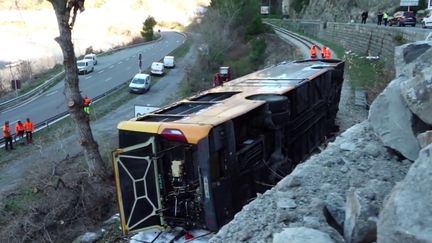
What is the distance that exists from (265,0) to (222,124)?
3170 inches

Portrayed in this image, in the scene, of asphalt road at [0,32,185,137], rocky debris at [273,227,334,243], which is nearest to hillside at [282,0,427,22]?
asphalt road at [0,32,185,137]

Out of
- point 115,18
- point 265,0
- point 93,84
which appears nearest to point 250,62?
point 93,84

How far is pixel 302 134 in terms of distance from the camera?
1145cm

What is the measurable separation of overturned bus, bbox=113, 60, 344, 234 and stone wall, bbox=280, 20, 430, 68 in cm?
1151

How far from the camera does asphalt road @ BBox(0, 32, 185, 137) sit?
3107 centimetres

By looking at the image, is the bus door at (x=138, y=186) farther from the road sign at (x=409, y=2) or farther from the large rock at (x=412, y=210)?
the road sign at (x=409, y=2)

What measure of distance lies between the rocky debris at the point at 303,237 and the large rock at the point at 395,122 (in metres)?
1.68

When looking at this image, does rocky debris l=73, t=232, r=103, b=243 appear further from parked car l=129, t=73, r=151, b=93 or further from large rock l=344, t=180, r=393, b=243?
parked car l=129, t=73, r=151, b=93

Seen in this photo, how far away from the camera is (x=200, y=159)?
757cm

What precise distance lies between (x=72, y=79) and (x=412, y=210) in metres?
13.6

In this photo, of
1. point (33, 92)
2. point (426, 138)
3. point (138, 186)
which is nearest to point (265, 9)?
point (33, 92)

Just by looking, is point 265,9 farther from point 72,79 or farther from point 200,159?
point 200,159

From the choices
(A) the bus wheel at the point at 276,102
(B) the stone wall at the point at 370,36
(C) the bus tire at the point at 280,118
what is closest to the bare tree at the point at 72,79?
(A) the bus wheel at the point at 276,102

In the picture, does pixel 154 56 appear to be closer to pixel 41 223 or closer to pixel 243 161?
pixel 41 223
